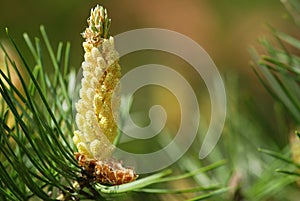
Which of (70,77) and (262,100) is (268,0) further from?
(70,77)

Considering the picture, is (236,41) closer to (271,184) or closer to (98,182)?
(271,184)

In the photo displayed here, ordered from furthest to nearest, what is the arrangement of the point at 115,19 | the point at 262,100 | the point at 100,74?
the point at 115,19 → the point at 262,100 → the point at 100,74

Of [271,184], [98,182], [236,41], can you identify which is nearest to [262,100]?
[236,41]

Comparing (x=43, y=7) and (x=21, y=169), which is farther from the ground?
(x=43, y=7)

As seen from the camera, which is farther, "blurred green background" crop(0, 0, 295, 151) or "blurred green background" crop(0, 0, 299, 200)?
"blurred green background" crop(0, 0, 295, 151)

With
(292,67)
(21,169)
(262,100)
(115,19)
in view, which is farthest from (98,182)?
(115,19)

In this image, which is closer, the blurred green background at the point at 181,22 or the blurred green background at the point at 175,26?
the blurred green background at the point at 175,26

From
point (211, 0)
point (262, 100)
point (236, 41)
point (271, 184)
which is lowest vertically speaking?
point (271, 184)

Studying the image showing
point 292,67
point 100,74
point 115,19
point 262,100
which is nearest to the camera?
point 100,74

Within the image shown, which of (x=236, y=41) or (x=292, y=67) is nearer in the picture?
(x=292, y=67)
